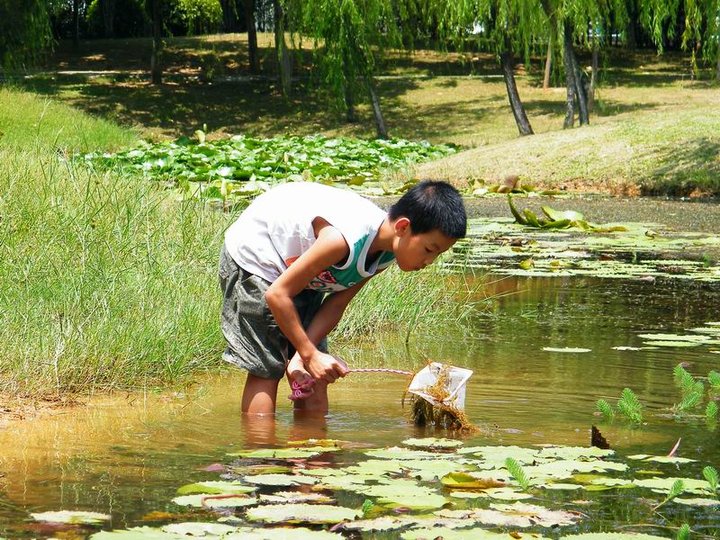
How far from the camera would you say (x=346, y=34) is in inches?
1003

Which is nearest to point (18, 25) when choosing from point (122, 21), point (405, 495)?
point (122, 21)

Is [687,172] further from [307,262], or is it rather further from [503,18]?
[307,262]

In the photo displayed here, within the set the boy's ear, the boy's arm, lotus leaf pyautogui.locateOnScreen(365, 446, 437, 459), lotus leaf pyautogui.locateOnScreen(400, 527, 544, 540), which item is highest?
the boy's ear

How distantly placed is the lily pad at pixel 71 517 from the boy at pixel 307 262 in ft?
3.74

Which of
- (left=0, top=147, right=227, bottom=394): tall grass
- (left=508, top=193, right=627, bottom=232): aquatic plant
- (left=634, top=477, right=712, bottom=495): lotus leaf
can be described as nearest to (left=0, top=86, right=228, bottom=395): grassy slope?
(left=0, top=147, right=227, bottom=394): tall grass

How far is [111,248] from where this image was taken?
19.4 ft

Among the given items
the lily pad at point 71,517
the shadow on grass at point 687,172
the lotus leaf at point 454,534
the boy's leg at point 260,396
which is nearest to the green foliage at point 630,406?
the boy's leg at point 260,396

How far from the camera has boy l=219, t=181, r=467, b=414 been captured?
3.90 metres

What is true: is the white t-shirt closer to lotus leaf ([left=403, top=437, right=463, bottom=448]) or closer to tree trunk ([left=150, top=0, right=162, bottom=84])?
lotus leaf ([left=403, top=437, right=463, bottom=448])

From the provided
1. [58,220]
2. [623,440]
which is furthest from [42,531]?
[58,220]

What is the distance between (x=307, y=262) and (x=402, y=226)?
13.6 inches

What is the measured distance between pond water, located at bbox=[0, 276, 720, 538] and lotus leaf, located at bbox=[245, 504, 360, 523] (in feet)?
0.98

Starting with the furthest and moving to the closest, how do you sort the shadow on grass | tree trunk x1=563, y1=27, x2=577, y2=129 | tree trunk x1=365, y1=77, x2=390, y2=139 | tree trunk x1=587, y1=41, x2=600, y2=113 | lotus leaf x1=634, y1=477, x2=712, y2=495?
tree trunk x1=365, y1=77, x2=390, y2=139 < tree trunk x1=587, y1=41, x2=600, y2=113 < tree trunk x1=563, y1=27, x2=577, y2=129 < the shadow on grass < lotus leaf x1=634, y1=477, x2=712, y2=495

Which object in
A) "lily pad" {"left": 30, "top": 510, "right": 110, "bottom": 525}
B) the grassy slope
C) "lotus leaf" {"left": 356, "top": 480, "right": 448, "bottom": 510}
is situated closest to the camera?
"lily pad" {"left": 30, "top": 510, "right": 110, "bottom": 525}
